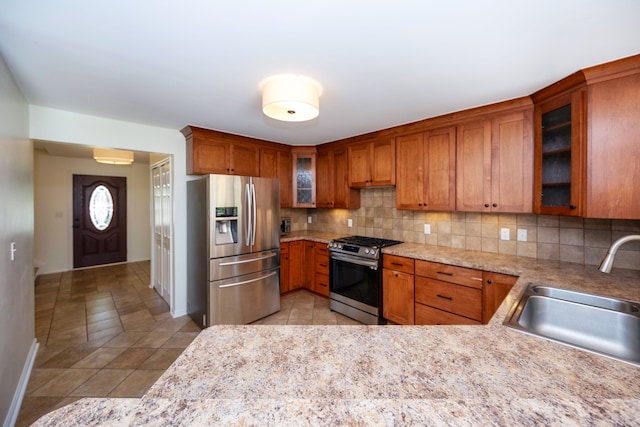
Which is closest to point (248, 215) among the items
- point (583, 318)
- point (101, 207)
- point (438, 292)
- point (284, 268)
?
point (284, 268)

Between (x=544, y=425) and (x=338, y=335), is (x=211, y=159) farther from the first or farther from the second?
(x=544, y=425)

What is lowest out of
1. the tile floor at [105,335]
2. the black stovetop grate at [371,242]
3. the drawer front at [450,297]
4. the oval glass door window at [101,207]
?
the tile floor at [105,335]

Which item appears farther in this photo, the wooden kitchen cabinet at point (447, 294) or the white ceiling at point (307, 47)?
the wooden kitchen cabinet at point (447, 294)

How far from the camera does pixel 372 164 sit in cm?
338

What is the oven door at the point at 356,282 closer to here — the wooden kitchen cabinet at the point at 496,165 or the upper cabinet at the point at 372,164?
the upper cabinet at the point at 372,164

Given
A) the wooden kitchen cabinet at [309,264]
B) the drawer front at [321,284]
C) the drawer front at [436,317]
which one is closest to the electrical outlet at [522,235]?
the drawer front at [436,317]

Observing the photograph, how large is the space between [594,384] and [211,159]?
342 centimetres

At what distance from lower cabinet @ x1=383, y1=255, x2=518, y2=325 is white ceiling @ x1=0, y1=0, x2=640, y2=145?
1543mm

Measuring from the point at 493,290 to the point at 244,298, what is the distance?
97.1 inches

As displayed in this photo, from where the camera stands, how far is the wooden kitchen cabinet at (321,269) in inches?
146

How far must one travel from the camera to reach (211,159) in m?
3.20

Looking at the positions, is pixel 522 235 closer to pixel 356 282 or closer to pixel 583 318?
pixel 583 318

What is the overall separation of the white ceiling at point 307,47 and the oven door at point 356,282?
174 centimetres

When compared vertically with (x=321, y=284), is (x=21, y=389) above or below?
below
